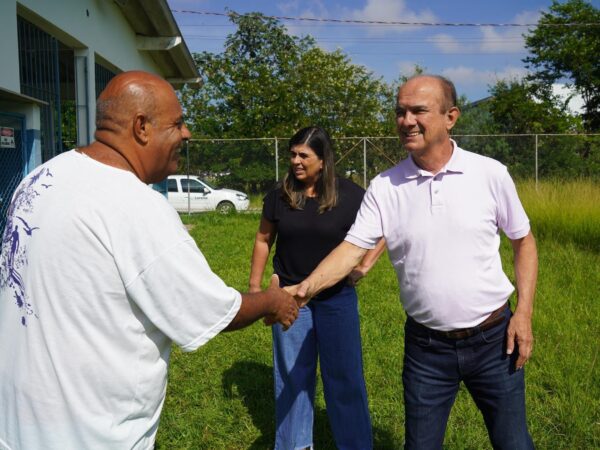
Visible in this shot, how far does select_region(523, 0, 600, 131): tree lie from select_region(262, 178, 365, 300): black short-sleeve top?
3653cm

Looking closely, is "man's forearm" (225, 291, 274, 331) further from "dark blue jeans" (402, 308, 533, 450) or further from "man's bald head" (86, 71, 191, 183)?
"dark blue jeans" (402, 308, 533, 450)

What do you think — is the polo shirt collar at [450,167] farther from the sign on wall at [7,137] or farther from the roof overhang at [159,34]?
the roof overhang at [159,34]

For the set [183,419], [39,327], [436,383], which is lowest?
[183,419]

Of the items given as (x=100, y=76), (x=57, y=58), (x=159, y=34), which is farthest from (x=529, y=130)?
(x=57, y=58)

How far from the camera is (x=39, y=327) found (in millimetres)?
1794

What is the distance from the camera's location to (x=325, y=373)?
363 cm

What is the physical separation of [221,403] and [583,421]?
8.45ft

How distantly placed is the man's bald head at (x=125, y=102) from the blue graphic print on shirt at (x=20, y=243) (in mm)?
252

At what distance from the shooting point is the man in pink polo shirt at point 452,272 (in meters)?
2.63

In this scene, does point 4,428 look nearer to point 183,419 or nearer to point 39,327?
point 39,327

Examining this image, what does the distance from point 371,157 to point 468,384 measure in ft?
55.1

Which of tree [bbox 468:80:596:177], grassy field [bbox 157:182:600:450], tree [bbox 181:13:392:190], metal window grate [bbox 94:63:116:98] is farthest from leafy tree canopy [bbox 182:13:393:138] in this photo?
grassy field [bbox 157:182:600:450]

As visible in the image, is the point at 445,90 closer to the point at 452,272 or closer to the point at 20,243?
the point at 452,272

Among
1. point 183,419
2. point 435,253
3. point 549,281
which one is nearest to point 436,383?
point 435,253
